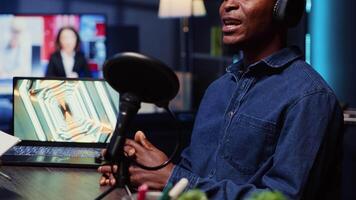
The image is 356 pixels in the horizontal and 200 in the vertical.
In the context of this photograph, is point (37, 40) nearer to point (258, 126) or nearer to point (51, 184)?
point (51, 184)

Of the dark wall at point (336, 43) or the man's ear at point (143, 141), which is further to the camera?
the dark wall at point (336, 43)

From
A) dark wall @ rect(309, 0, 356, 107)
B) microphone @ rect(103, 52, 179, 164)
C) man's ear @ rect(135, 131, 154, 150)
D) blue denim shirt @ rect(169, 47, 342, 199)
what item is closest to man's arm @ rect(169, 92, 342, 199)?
blue denim shirt @ rect(169, 47, 342, 199)

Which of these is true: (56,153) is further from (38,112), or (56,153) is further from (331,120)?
(331,120)

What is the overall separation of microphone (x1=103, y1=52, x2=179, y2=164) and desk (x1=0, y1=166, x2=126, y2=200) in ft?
0.84

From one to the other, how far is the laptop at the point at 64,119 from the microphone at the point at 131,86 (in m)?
0.57

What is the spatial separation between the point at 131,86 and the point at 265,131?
35 cm

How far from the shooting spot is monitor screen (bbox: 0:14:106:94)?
498 centimetres

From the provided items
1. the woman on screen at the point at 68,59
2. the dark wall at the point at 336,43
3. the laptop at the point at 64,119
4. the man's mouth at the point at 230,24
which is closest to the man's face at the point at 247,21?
the man's mouth at the point at 230,24

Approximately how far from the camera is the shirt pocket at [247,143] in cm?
123

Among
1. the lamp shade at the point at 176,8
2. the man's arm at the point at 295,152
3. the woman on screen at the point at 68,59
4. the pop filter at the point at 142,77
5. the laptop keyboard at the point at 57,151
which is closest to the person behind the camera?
the pop filter at the point at 142,77

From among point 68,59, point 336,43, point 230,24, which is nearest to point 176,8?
point 68,59

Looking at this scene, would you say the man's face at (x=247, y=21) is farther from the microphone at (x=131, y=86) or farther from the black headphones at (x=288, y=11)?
the microphone at (x=131, y=86)

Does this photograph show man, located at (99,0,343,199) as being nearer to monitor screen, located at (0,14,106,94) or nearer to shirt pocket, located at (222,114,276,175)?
shirt pocket, located at (222,114,276,175)

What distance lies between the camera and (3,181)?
1.38 meters
